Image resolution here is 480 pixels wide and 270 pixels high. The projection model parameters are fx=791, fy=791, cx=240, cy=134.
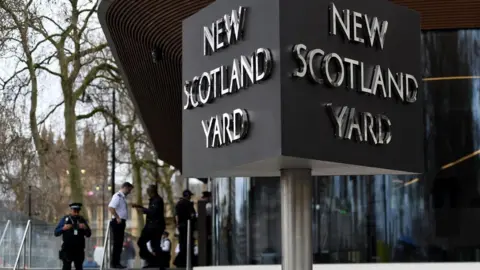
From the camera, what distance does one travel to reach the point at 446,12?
12.8m

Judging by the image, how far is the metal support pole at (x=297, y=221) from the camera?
6910mm

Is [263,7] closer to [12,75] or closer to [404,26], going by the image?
[404,26]

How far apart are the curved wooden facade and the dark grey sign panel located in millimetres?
5312

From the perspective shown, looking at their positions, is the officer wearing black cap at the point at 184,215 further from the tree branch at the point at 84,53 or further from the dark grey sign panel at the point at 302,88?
the tree branch at the point at 84,53

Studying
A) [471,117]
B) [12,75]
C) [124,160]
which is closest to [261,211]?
[471,117]

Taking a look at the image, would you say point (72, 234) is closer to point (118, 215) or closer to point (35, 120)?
point (118, 215)

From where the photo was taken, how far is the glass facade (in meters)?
16.1

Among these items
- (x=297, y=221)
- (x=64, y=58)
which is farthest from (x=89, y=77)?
(x=297, y=221)

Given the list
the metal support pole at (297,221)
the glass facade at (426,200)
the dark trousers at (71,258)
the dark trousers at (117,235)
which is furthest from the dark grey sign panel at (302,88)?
the glass facade at (426,200)

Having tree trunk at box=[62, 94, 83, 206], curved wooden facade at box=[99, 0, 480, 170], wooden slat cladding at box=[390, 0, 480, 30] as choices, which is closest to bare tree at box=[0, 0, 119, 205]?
tree trunk at box=[62, 94, 83, 206]

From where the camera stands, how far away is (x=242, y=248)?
17250mm

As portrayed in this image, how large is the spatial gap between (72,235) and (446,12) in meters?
7.94

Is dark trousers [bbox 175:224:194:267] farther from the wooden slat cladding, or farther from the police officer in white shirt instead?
the wooden slat cladding

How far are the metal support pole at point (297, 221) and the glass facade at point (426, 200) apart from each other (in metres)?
9.53
